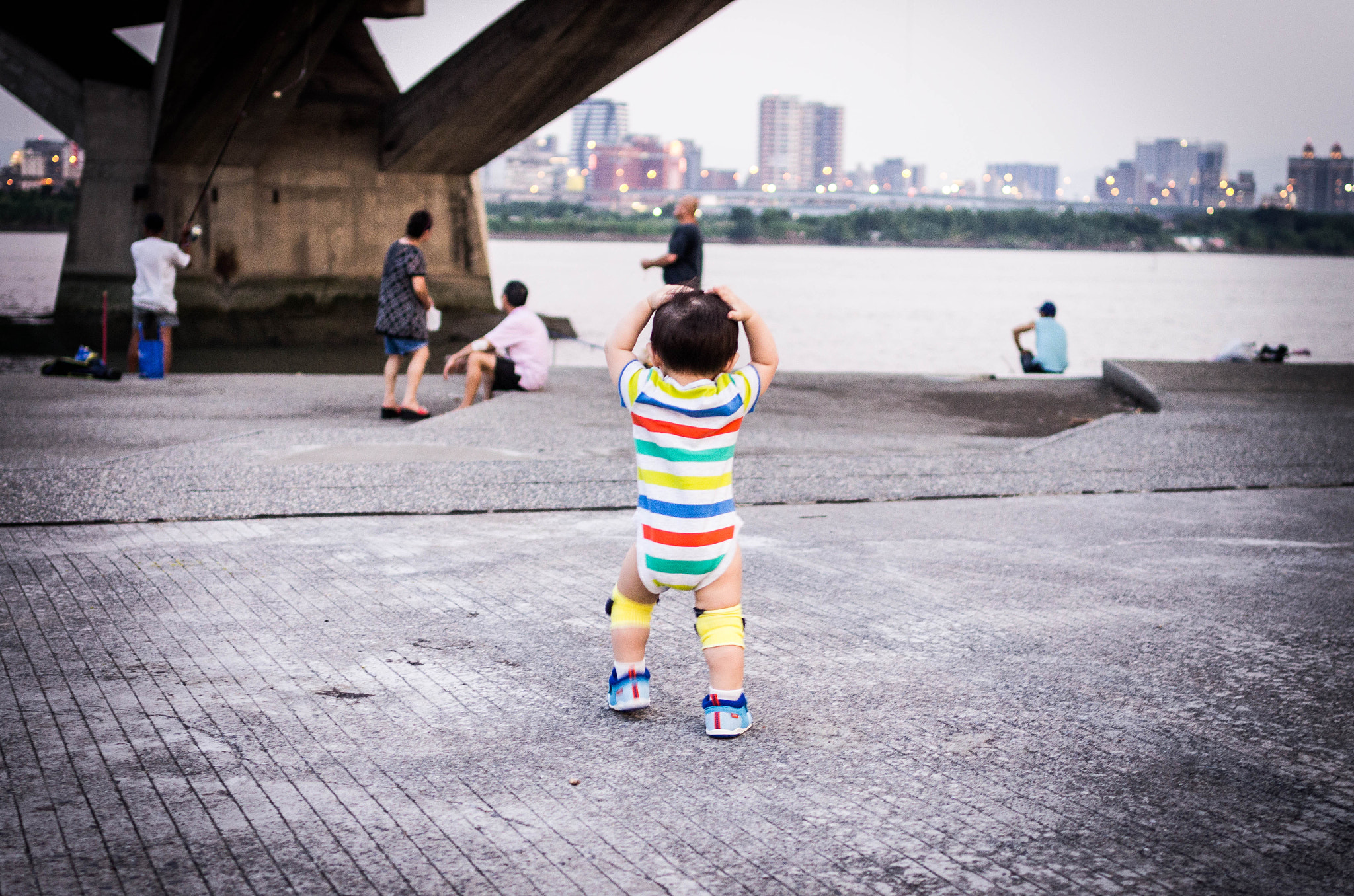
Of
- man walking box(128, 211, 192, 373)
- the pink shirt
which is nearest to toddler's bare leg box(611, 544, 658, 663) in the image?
the pink shirt

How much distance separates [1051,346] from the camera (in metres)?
18.1

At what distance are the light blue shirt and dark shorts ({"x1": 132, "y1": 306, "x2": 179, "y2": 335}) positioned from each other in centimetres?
1085

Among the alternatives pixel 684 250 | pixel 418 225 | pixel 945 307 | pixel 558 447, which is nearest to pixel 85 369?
pixel 418 225

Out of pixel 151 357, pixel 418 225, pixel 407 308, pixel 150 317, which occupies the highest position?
pixel 418 225

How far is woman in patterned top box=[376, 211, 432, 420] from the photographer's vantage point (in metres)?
10.9

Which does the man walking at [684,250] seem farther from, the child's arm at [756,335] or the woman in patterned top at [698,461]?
the woman in patterned top at [698,461]

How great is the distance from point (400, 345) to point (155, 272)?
4.32 metres

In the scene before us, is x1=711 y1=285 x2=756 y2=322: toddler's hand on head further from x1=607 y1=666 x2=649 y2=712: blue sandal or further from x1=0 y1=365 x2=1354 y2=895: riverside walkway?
x1=0 y1=365 x2=1354 y2=895: riverside walkway

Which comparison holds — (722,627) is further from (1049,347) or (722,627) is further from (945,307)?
(945,307)

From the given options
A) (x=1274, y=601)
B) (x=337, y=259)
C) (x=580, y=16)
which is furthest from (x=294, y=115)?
(x=1274, y=601)

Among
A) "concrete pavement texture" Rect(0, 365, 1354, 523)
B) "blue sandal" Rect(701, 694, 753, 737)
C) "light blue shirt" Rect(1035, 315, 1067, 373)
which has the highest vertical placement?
"light blue shirt" Rect(1035, 315, 1067, 373)

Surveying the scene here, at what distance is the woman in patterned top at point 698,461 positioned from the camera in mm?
3832

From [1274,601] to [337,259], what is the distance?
75.6ft

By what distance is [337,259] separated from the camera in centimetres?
2631
